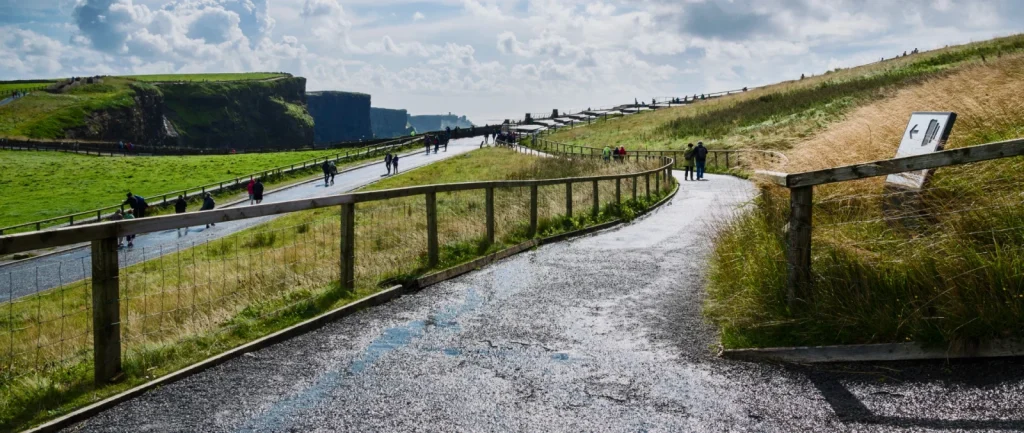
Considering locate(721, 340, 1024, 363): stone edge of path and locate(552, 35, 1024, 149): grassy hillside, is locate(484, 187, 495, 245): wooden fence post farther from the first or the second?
locate(552, 35, 1024, 149): grassy hillside

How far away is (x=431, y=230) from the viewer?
11.3 m

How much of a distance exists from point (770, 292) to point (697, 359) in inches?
43.2

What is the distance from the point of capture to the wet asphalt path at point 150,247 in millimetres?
20163

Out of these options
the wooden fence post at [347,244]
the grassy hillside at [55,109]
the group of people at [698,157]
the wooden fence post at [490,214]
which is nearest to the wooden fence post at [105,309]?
the wooden fence post at [347,244]

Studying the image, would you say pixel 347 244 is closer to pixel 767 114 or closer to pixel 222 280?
pixel 222 280

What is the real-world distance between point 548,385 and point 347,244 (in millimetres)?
4077

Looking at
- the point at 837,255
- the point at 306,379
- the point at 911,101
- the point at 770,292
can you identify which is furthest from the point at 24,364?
the point at 911,101

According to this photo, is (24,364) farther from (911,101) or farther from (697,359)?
(911,101)

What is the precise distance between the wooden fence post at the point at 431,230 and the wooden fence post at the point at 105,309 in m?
5.44

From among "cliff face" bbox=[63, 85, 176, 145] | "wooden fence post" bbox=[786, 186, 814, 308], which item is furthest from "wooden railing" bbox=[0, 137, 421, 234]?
"cliff face" bbox=[63, 85, 176, 145]

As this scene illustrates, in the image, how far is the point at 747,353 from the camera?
672cm

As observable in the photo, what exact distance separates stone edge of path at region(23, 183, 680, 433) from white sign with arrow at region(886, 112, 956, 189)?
571 centimetres

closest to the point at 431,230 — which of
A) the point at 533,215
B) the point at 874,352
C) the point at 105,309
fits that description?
the point at 533,215

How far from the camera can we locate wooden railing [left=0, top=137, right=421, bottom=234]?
108 ft
